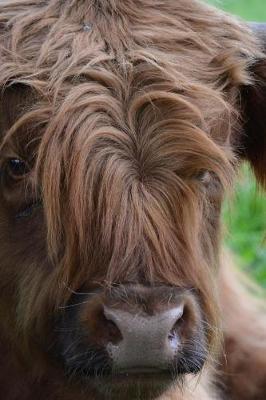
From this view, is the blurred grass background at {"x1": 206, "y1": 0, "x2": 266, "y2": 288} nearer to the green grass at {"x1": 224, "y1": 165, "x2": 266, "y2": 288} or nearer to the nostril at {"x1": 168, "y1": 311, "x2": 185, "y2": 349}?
the green grass at {"x1": 224, "y1": 165, "x2": 266, "y2": 288}

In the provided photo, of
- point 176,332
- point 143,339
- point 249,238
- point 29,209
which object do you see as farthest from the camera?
point 249,238

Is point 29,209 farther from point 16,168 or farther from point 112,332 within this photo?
point 112,332

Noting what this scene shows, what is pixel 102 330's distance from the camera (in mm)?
3084

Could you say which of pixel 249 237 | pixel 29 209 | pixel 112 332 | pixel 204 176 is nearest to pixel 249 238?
pixel 249 237

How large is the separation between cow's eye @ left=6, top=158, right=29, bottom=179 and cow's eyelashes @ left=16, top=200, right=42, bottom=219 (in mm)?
90

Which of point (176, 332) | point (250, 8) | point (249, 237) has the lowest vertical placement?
point (250, 8)

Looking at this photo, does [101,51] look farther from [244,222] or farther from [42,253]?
[244,222]

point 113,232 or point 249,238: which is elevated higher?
point 113,232

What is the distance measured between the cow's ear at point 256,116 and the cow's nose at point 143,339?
982 millimetres

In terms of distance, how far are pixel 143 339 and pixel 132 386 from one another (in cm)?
24

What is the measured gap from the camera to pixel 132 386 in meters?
3.19

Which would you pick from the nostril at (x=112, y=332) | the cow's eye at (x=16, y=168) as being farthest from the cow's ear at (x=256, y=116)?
the nostril at (x=112, y=332)

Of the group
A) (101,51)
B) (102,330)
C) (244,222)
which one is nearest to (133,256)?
(102,330)

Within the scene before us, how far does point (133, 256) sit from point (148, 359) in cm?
28
